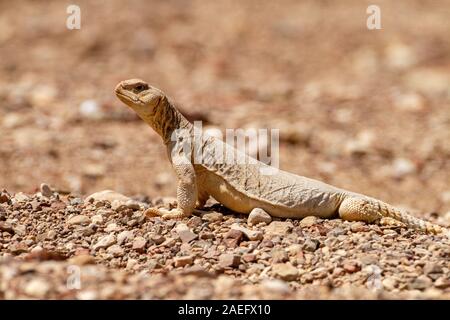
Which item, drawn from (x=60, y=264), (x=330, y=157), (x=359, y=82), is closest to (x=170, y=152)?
(x=60, y=264)

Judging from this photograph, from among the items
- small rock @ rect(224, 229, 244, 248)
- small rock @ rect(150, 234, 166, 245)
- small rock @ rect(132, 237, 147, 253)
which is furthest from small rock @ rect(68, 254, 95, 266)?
small rock @ rect(224, 229, 244, 248)

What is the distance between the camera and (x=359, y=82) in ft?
73.5

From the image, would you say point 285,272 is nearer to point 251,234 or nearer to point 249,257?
point 249,257

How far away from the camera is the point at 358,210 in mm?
8984

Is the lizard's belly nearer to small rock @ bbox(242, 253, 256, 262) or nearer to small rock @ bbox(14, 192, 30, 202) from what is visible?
small rock @ bbox(242, 253, 256, 262)

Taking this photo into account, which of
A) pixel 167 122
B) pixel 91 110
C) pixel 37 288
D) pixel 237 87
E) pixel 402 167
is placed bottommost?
pixel 37 288

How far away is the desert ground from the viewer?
308 inches

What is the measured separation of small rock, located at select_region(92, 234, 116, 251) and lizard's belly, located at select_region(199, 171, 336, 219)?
1288 mm

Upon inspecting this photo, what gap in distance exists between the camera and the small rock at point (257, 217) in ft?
29.1

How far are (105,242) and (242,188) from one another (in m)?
1.61

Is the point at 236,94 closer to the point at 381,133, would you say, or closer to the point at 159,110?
the point at 381,133

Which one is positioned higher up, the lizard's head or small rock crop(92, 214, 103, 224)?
the lizard's head

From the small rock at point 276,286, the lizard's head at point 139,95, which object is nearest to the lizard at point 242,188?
the lizard's head at point 139,95

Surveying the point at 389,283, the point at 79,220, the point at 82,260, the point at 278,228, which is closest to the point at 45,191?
the point at 79,220
